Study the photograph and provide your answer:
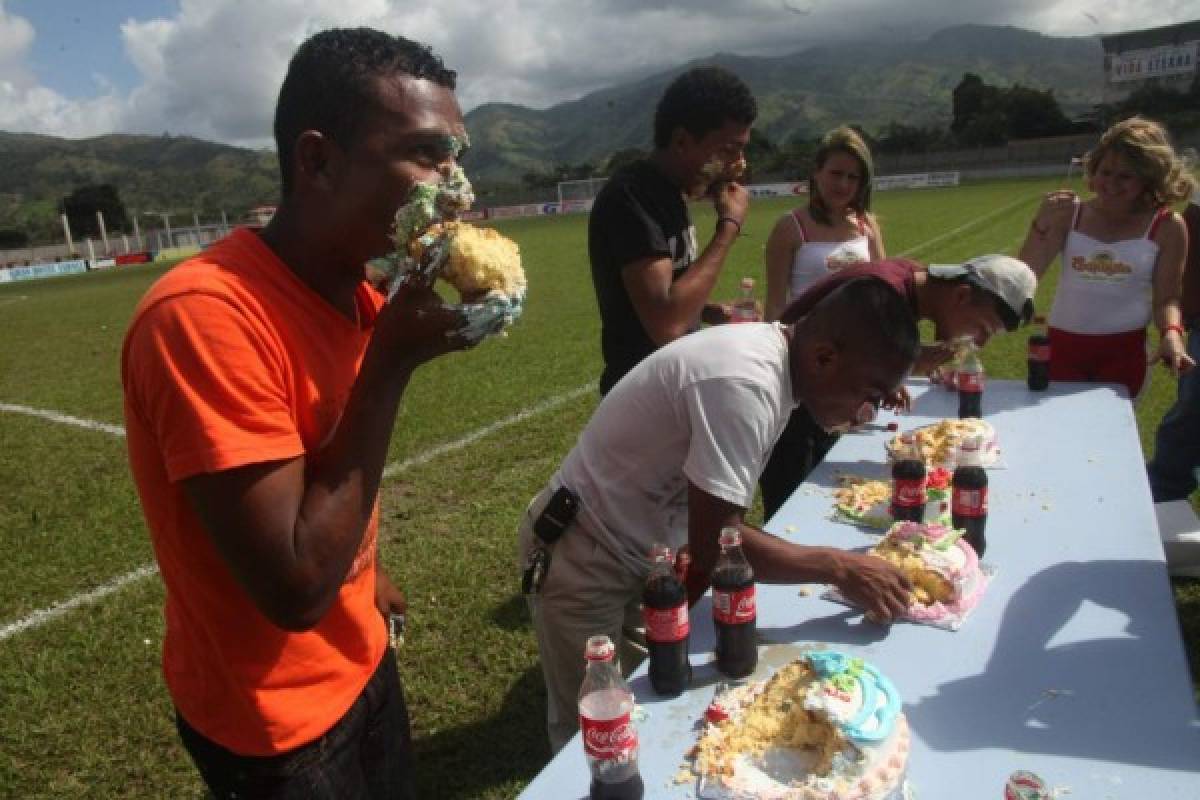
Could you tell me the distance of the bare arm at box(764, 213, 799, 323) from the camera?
15.5ft

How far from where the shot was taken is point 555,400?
27.3 ft

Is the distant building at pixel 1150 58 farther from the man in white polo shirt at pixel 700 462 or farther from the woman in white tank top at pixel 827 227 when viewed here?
the man in white polo shirt at pixel 700 462

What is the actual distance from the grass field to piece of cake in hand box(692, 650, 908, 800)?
1.77 m

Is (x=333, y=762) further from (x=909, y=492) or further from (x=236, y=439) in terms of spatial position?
(x=909, y=492)

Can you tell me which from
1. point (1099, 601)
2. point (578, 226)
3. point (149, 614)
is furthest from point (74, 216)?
point (1099, 601)

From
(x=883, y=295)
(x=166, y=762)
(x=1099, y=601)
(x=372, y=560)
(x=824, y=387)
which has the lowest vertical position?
(x=166, y=762)

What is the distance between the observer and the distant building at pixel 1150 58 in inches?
3216

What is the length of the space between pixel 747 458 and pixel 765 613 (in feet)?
1.83

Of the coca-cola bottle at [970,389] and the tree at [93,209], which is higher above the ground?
the tree at [93,209]

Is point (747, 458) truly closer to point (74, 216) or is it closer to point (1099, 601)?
point (1099, 601)

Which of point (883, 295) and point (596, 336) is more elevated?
point (883, 295)

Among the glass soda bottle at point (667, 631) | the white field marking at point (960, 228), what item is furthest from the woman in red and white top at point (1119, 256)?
the white field marking at point (960, 228)

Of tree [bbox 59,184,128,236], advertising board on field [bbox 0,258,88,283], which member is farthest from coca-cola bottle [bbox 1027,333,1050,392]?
tree [bbox 59,184,128,236]

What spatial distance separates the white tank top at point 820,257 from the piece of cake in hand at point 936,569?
2.30 meters
